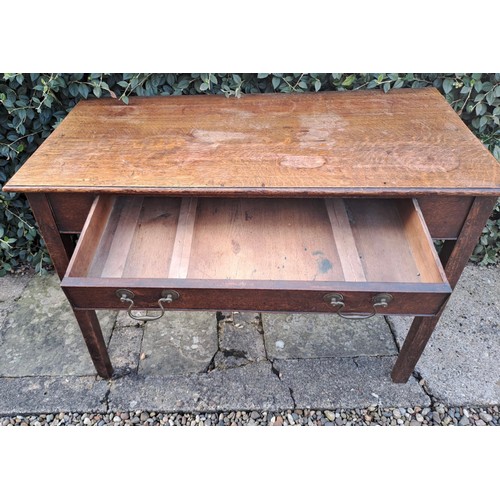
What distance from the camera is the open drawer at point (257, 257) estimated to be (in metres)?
1.22

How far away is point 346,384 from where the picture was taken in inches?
72.5

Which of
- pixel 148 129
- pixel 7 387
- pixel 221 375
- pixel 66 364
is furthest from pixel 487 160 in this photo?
pixel 7 387

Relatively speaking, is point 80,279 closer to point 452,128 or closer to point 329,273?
point 329,273

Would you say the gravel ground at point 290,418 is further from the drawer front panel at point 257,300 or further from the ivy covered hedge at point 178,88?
the ivy covered hedge at point 178,88

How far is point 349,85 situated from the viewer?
1.89 m

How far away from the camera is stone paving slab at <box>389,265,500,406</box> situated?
183cm

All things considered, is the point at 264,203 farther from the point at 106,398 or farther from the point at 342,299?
the point at 106,398

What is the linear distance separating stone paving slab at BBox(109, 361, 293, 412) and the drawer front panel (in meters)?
0.68

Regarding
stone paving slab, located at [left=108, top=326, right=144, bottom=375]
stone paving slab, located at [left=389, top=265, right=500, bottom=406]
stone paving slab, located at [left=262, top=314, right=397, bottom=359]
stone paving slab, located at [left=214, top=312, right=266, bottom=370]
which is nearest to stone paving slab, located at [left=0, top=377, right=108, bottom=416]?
stone paving slab, located at [left=108, top=326, right=144, bottom=375]

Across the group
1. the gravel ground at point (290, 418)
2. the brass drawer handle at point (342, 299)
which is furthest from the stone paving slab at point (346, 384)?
the brass drawer handle at point (342, 299)

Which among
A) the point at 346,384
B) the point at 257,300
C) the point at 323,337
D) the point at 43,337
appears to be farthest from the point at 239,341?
the point at 43,337

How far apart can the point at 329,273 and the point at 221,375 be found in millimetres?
753

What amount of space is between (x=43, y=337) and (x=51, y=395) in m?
0.34

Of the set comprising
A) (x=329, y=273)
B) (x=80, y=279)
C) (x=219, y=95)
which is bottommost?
(x=329, y=273)
